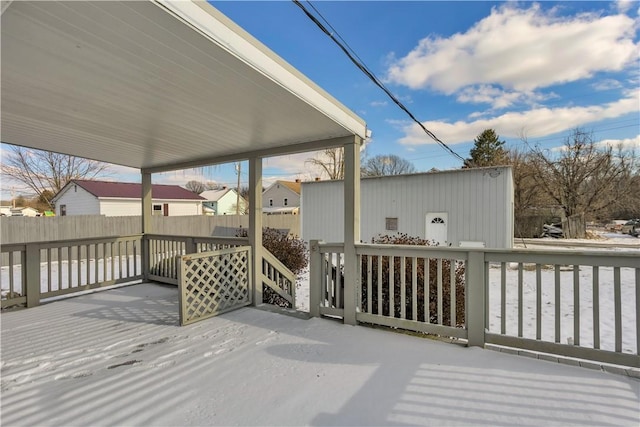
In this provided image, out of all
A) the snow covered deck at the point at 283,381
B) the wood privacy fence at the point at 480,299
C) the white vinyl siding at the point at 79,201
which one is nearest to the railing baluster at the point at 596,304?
the wood privacy fence at the point at 480,299

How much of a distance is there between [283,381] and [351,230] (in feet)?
5.68

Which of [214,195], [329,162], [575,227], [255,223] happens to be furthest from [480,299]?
[214,195]

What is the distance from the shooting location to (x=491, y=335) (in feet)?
9.00

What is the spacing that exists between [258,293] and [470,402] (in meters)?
3.02

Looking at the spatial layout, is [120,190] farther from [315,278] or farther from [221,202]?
[315,278]

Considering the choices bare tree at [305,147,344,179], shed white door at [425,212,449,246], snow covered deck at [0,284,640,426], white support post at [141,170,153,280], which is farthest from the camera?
bare tree at [305,147,344,179]

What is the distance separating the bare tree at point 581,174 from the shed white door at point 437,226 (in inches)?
576

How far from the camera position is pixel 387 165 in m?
31.0

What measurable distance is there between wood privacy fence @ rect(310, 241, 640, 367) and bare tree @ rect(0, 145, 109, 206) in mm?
20019

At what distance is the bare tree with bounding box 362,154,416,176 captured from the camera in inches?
1155

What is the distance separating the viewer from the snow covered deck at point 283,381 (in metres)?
1.79

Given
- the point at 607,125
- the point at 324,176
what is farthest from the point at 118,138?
the point at 607,125

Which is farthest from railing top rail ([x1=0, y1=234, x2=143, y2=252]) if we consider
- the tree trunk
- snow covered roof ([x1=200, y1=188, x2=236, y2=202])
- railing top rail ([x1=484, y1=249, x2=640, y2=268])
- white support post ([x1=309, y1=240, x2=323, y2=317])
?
snow covered roof ([x1=200, y1=188, x2=236, y2=202])

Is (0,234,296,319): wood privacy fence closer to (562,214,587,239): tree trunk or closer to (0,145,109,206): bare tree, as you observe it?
(0,145,109,206): bare tree
